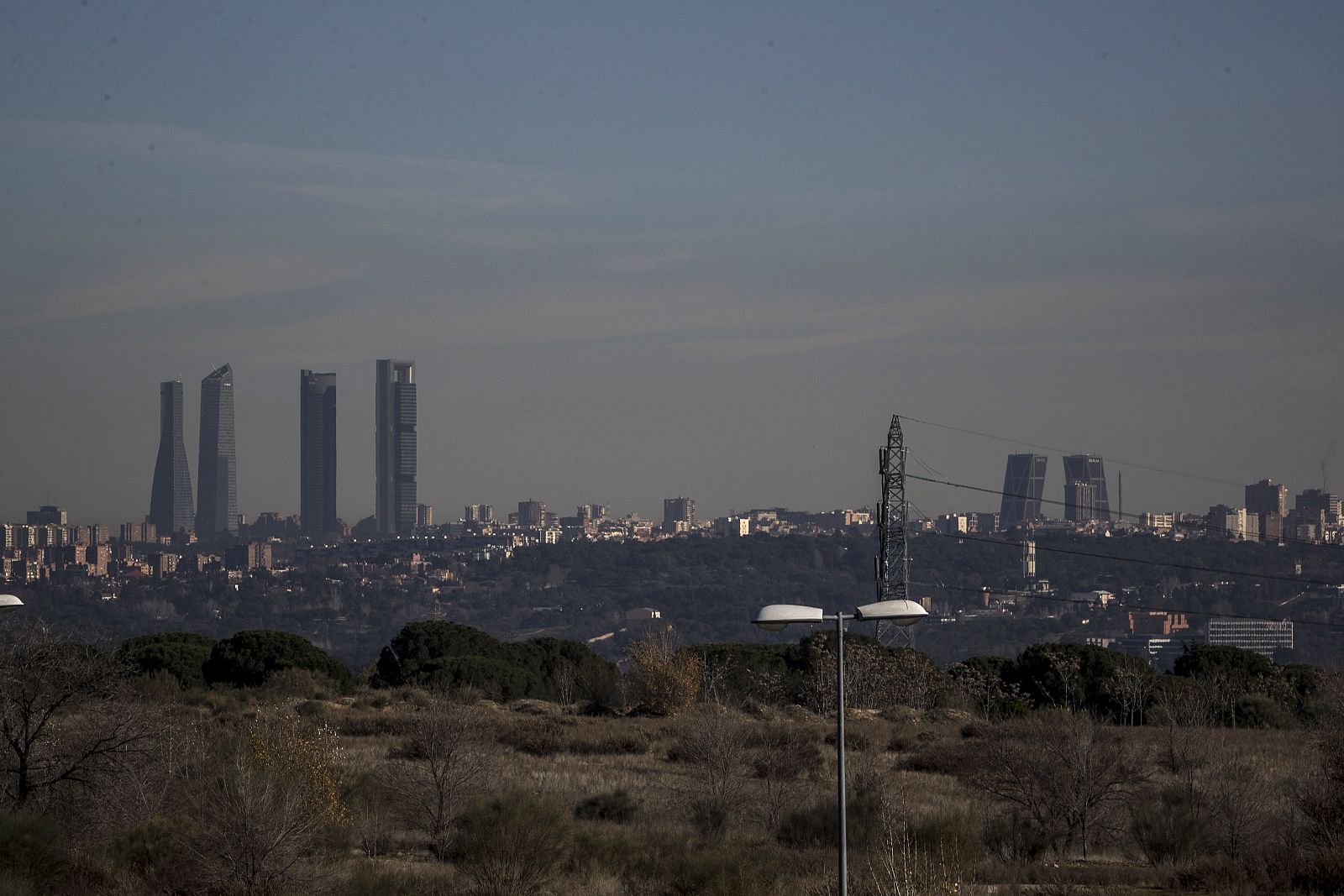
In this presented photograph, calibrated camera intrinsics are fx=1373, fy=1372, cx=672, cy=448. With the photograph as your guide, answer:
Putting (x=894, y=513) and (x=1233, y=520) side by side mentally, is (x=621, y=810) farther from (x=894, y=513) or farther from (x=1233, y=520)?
(x=1233, y=520)

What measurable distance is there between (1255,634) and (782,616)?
10819 cm

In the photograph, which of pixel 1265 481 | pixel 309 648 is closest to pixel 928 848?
pixel 309 648

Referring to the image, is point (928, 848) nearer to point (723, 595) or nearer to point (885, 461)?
point (885, 461)

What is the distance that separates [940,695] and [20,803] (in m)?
29.7

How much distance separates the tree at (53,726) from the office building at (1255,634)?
3582 inches

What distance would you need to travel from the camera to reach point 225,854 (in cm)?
1661

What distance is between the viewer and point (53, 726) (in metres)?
20.3

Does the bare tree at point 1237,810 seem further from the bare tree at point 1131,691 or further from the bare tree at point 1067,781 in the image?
the bare tree at point 1131,691

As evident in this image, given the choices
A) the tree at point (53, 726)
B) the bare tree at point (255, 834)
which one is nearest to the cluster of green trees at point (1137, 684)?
the bare tree at point (255, 834)

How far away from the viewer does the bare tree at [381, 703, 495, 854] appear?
22609mm

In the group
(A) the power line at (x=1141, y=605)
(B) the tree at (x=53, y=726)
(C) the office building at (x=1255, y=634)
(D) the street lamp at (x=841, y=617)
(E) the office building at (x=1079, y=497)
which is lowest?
(C) the office building at (x=1255, y=634)

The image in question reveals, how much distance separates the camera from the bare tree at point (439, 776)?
22.6 m

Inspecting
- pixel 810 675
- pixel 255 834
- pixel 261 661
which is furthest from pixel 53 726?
pixel 810 675

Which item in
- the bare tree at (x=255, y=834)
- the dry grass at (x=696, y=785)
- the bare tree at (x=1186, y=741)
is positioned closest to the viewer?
the bare tree at (x=255, y=834)
